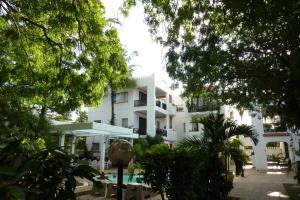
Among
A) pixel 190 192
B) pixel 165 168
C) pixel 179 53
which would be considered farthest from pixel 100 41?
pixel 190 192

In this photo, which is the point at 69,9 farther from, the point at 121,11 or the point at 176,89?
the point at 176,89

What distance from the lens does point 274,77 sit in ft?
30.6

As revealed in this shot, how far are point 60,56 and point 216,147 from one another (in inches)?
223

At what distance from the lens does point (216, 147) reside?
7969 mm

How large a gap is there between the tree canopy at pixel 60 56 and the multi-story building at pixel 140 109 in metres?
20.1

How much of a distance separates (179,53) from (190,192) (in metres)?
4.09

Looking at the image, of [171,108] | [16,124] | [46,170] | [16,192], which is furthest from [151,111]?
[16,192]

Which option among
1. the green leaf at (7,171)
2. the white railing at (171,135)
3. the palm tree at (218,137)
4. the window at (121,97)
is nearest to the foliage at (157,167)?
the palm tree at (218,137)

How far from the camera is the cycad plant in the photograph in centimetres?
794

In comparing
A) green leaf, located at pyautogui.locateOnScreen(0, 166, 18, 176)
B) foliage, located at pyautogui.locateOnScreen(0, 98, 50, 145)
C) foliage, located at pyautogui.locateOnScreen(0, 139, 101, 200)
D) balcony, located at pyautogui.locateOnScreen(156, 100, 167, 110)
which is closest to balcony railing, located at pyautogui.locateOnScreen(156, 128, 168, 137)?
balcony, located at pyautogui.locateOnScreen(156, 100, 167, 110)

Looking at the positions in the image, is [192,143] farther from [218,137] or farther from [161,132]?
[161,132]

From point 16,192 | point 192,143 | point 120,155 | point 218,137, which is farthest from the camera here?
point 192,143

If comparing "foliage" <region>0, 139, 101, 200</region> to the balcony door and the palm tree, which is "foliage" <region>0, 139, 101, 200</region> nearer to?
the palm tree

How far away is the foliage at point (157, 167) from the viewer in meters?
7.74
